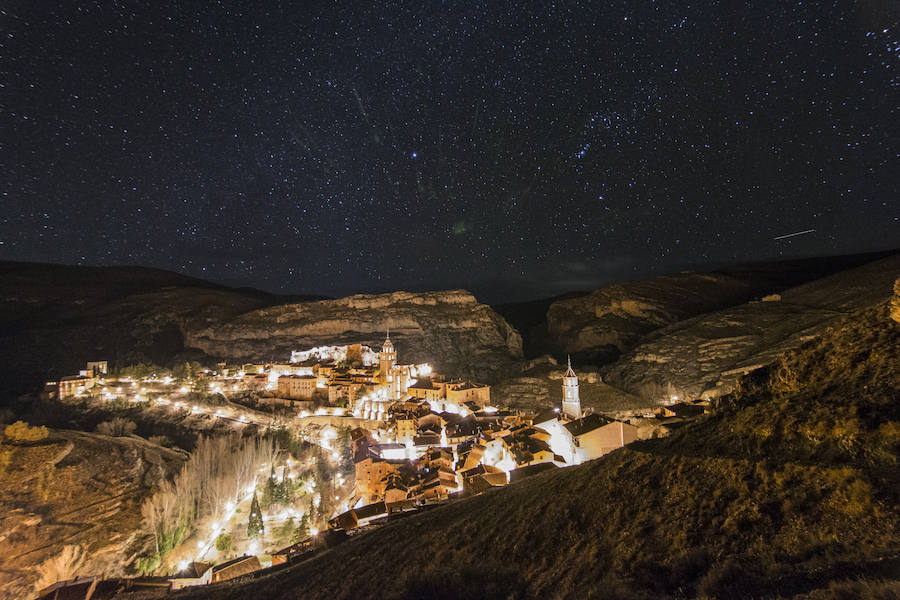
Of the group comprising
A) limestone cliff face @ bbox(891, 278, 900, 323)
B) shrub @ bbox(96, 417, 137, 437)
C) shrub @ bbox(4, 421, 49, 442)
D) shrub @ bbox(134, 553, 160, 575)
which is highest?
limestone cliff face @ bbox(891, 278, 900, 323)

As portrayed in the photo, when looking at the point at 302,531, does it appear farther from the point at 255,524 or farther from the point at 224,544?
the point at 224,544

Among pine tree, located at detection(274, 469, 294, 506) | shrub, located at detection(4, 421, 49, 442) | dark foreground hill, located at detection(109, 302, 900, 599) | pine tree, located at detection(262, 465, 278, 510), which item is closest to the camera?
dark foreground hill, located at detection(109, 302, 900, 599)

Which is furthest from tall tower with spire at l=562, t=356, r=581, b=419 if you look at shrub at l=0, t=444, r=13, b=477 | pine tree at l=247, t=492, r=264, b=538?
shrub at l=0, t=444, r=13, b=477

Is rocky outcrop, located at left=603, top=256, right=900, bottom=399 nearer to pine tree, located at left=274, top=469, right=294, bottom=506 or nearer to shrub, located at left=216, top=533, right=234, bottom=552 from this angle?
pine tree, located at left=274, top=469, right=294, bottom=506

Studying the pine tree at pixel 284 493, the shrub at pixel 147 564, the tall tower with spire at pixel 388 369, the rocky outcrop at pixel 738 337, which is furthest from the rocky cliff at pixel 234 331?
the shrub at pixel 147 564

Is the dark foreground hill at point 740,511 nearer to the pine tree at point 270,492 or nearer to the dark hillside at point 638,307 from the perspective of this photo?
the pine tree at point 270,492

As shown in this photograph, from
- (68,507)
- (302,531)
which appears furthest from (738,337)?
(68,507)

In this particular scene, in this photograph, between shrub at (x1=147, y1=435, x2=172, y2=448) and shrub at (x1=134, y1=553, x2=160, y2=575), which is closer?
shrub at (x1=134, y1=553, x2=160, y2=575)
